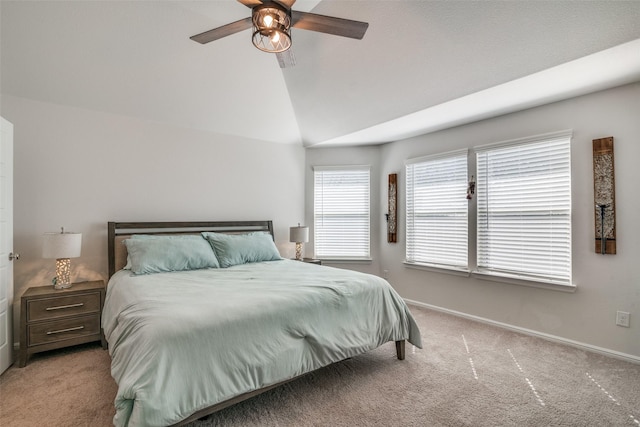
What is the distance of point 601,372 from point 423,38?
10.1 ft

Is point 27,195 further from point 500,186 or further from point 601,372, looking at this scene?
point 601,372

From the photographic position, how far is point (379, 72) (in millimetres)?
3160

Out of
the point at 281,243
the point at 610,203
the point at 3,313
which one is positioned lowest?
the point at 3,313

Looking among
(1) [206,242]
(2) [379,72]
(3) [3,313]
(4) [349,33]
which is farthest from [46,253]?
(2) [379,72]

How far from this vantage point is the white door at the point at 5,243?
2506 millimetres

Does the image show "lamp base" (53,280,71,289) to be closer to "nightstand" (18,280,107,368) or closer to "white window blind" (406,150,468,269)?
"nightstand" (18,280,107,368)

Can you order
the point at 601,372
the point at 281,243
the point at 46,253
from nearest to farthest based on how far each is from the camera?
the point at 601,372, the point at 46,253, the point at 281,243

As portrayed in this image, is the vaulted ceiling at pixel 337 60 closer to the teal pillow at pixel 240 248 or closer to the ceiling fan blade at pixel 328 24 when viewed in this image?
the ceiling fan blade at pixel 328 24

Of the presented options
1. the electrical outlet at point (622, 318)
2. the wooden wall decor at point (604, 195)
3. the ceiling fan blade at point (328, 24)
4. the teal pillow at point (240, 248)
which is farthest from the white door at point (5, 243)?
the electrical outlet at point (622, 318)

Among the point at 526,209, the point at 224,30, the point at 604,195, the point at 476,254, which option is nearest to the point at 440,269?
the point at 476,254

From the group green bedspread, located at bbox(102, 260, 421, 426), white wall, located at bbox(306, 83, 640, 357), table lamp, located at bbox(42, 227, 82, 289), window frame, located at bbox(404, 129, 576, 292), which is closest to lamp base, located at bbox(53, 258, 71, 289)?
table lamp, located at bbox(42, 227, 82, 289)

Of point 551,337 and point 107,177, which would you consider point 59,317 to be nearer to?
point 107,177

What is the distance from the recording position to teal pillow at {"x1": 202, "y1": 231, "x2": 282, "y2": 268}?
363cm

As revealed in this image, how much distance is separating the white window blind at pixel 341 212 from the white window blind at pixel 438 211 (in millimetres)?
732
